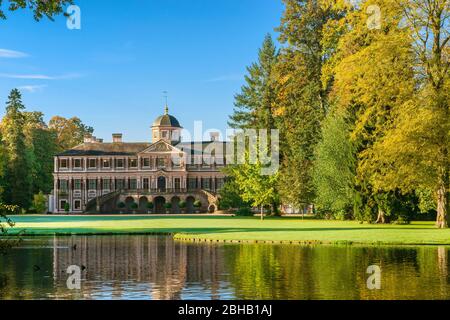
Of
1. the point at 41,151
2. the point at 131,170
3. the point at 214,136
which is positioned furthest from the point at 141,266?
the point at 41,151

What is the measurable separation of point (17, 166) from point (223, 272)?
254 ft

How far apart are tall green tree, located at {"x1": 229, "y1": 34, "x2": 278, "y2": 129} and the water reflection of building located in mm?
42460

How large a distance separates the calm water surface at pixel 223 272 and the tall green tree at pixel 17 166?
207 ft

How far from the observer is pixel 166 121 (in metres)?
114

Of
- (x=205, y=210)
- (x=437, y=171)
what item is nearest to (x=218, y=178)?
(x=205, y=210)

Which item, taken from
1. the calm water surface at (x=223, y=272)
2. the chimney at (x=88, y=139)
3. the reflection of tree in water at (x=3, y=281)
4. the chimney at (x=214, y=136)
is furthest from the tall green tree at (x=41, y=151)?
the reflection of tree in water at (x=3, y=281)

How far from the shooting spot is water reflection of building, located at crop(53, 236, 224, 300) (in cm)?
1898

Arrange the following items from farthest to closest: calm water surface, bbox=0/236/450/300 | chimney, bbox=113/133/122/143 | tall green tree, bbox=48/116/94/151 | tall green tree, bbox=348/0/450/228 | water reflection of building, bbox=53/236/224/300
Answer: tall green tree, bbox=48/116/94/151, chimney, bbox=113/133/122/143, tall green tree, bbox=348/0/450/228, water reflection of building, bbox=53/236/224/300, calm water surface, bbox=0/236/450/300

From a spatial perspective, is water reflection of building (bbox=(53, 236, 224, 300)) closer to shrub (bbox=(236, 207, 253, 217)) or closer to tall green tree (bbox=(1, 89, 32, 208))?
shrub (bbox=(236, 207, 253, 217))

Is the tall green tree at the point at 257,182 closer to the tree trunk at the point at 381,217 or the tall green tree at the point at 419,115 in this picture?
the tree trunk at the point at 381,217

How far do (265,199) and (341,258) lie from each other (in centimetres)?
4342

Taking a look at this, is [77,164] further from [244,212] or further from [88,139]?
[244,212]

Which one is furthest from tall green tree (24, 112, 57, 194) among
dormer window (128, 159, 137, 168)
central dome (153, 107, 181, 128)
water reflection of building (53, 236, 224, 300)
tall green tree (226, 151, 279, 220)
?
water reflection of building (53, 236, 224, 300)
